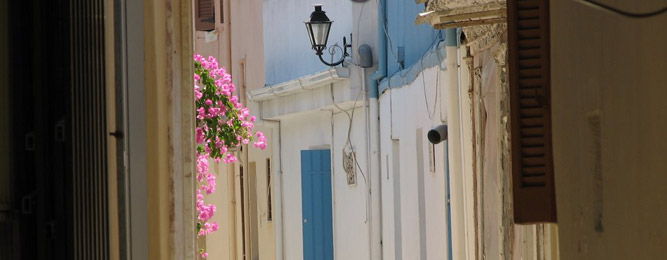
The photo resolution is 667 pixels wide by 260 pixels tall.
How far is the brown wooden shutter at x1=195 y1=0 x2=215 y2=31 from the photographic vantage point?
22.8 meters

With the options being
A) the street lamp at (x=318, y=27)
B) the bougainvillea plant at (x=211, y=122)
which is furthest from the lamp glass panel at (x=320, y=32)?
the bougainvillea plant at (x=211, y=122)

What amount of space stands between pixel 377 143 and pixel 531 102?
39.9 ft

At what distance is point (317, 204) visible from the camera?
65.6 ft

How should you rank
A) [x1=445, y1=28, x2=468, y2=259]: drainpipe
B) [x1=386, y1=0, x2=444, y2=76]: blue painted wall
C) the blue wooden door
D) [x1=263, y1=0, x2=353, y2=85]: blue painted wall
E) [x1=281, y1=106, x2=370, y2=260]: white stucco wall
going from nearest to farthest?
[x1=445, y1=28, x2=468, y2=259]: drainpipe → [x1=386, y1=0, x2=444, y2=76]: blue painted wall → [x1=281, y1=106, x2=370, y2=260]: white stucco wall → [x1=263, y1=0, x2=353, y2=85]: blue painted wall → the blue wooden door

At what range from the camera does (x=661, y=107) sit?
340 cm

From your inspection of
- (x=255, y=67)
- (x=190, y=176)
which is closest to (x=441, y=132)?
(x=190, y=176)

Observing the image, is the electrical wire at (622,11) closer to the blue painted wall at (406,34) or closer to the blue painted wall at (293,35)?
the blue painted wall at (406,34)

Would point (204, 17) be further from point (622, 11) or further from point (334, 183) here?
point (622, 11)

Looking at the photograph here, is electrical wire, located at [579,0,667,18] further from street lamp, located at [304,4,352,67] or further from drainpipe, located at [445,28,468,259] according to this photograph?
street lamp, located at [304,4,352,67]

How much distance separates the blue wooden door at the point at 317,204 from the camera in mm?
19891

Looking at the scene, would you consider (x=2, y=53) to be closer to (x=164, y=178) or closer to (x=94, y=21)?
(x=94, y=21)

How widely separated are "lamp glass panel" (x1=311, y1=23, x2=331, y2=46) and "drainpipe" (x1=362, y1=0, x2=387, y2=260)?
0.63 metres

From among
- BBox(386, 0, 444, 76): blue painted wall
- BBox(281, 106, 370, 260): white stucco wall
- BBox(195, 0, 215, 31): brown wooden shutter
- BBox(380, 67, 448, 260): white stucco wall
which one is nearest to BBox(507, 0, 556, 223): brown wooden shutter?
Answer: BBox(380, 67, 448, 260): white stucco wall

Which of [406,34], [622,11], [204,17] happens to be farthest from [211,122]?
[204,17]
